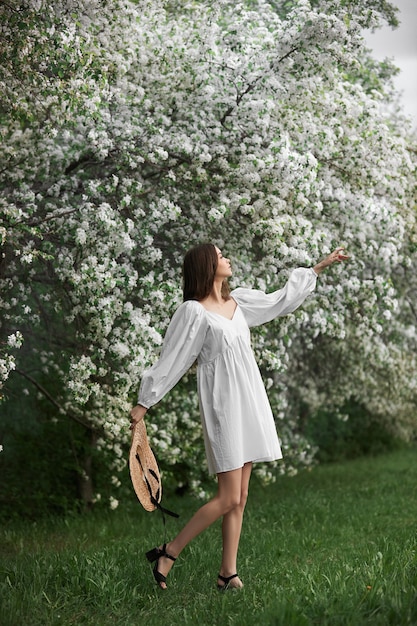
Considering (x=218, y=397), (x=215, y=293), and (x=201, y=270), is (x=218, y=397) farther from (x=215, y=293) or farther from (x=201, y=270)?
(x=201, y=270)

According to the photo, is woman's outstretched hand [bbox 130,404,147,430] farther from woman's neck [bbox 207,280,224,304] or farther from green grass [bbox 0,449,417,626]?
green grass [bbox 0,449,417,626]

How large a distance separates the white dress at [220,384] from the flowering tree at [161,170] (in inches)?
59.1

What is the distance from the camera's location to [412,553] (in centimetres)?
586

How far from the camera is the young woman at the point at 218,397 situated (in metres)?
5.18

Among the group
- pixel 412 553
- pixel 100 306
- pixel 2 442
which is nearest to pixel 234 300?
pixel 100 306

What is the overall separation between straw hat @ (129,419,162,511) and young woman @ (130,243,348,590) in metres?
0.19

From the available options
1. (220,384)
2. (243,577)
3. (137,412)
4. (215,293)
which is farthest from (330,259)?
(243,577)

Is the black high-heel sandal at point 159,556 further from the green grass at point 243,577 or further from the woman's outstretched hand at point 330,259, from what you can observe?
the woman's outstretched hand at point 330,259

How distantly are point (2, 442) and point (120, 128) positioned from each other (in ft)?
17.7

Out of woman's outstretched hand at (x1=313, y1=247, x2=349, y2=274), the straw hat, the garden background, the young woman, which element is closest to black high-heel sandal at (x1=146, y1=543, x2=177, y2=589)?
the young woman

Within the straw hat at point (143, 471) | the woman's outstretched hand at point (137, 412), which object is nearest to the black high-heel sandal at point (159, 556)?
the straw hat at point (143, 471)

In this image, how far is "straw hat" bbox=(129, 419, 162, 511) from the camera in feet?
17.5

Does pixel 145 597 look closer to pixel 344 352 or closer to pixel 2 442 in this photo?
pixel 2 442

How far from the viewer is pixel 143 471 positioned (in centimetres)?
542
